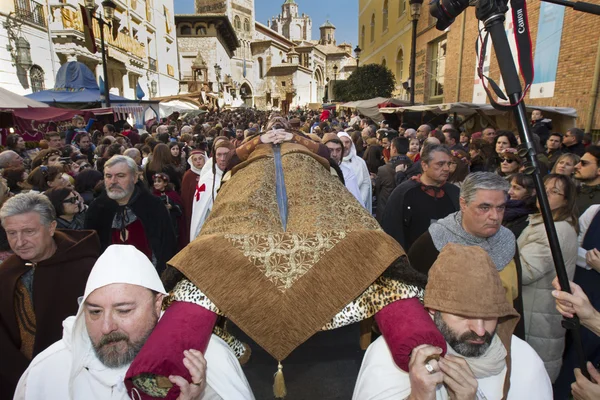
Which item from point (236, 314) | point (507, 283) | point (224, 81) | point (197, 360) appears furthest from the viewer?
point (224, 81)

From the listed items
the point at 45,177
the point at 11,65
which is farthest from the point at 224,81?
the point at 45,177

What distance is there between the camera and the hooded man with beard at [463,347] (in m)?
1.44

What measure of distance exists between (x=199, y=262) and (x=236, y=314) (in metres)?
0.29

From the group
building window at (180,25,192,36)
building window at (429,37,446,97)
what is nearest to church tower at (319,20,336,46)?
building window at (180,25,192,36)

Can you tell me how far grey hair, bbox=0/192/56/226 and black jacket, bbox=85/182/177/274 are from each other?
1.07 metres

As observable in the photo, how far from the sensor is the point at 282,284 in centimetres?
164

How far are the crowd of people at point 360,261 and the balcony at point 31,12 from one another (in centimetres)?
1424

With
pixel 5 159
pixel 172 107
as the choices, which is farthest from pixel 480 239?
pixel 172 107

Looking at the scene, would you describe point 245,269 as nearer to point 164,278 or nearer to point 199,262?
point 199,262

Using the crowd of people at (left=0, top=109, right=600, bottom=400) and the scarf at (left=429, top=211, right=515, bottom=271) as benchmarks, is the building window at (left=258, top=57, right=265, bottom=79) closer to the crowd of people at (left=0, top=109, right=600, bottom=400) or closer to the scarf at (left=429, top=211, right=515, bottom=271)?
the crowd of people at (left=0, top=109, right=600, bottom=400)

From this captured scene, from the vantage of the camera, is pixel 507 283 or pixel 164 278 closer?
pixel 164 278

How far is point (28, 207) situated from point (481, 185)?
2.96 metres

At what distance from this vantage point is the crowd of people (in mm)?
1588

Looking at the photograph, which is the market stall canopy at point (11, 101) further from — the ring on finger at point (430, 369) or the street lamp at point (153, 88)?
the street lamp at point (153, 88)
